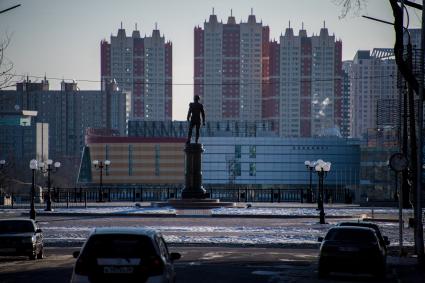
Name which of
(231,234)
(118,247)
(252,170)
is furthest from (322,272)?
(252,170)

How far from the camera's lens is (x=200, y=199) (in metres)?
68.9

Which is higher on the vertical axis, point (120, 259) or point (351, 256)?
point (120, 259)

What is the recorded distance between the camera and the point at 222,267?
1134 inches

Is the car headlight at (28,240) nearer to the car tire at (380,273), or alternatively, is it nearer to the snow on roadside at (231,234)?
the snow on roadside at (231,234)

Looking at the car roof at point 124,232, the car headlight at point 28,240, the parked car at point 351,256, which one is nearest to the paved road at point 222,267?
the parked car at point 351,256

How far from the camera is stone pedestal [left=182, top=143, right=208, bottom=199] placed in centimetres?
6669

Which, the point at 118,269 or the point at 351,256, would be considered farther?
the point at 351,256

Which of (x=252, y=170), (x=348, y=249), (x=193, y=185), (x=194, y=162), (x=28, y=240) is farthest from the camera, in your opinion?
(x=252, y=170)

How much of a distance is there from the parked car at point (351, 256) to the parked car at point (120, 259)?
9.84 m

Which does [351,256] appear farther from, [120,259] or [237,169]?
[237,169]

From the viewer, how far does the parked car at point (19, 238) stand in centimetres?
3047

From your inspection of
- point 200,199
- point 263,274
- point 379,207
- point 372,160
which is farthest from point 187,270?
point 372,160

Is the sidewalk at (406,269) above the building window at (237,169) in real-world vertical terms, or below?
below

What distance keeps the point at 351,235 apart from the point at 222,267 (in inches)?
165
